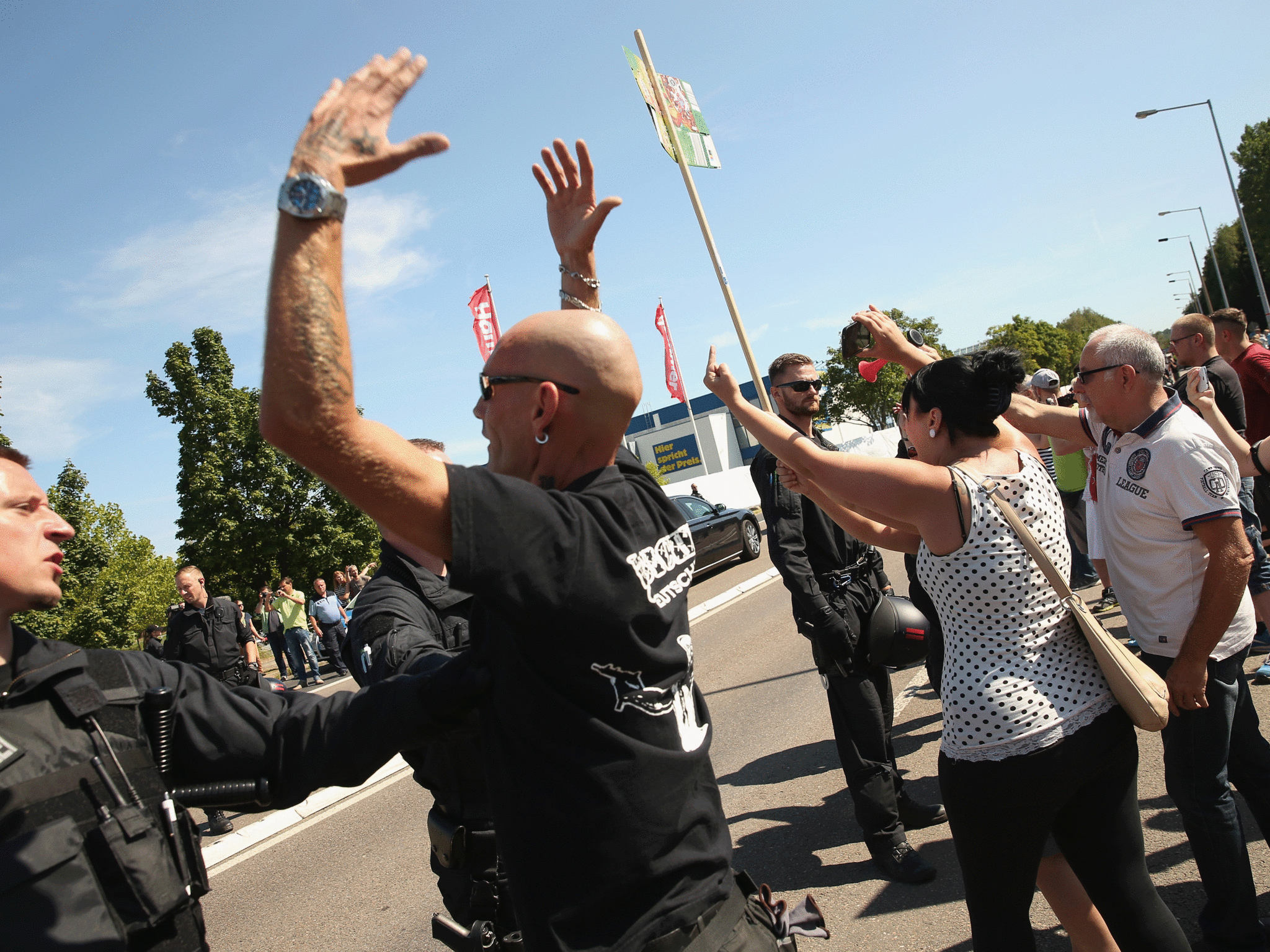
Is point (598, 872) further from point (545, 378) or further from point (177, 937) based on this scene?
point (545, 378)

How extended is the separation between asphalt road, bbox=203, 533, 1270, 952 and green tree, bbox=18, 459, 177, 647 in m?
13.4

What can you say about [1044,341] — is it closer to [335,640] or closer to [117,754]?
[335,640]

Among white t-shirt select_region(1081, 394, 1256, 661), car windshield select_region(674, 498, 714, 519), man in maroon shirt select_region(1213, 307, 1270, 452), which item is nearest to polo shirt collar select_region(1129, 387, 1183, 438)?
white t-shirt select_region(1081, 394, 1256, 661)

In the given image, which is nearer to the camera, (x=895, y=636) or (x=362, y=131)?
(x=362, y=131)

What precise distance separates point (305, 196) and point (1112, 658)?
7.57 ft

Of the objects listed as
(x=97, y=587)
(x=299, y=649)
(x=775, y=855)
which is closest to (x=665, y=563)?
(x=775, y=855)

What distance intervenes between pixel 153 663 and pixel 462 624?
1241 mm

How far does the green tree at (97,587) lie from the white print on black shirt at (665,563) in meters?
17.9

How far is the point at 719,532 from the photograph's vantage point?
52.0 feet

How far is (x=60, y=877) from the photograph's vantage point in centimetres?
135

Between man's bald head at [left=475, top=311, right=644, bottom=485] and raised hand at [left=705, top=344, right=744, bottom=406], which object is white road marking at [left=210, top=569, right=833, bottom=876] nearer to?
raised hand at [left=705, top=344, right=744, bottom=406]

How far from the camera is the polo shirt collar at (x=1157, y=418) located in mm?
2969

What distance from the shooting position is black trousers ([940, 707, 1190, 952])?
90.0 inches

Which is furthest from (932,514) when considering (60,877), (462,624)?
(60,877)
